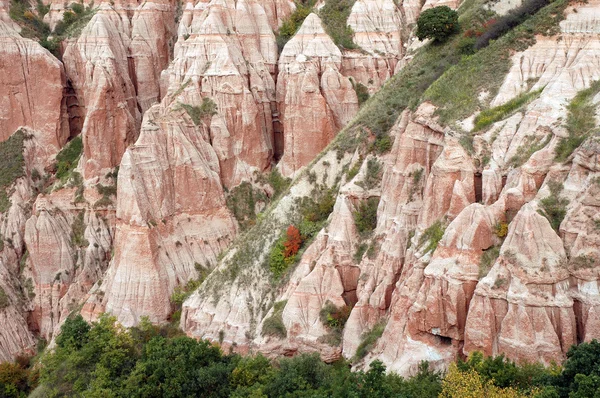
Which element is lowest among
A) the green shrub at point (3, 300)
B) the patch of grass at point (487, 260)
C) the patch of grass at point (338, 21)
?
the green shrub at point (3, 300)

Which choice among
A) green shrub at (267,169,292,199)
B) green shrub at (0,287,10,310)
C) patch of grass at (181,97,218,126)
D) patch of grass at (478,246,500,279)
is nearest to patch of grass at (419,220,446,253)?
patch of grass at (478,246,500,279)

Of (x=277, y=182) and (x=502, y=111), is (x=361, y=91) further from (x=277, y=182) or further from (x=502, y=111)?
(x=502, y=111)

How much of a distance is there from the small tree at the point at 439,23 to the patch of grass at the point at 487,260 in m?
18.6

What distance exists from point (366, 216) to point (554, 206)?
11.2 m

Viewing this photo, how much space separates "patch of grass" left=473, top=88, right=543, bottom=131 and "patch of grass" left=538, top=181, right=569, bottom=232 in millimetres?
5203

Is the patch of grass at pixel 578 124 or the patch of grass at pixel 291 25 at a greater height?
the patch of grass at pixel 291 25

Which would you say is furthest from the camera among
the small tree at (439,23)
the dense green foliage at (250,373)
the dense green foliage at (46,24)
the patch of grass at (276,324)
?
the dense green foliage at (46,24)

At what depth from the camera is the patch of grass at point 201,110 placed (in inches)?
1901

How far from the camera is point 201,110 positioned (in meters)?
49.1

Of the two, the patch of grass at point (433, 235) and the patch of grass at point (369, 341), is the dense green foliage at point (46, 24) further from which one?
the patch of grass at point (433, 235)

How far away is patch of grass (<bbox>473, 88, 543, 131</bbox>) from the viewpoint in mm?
29812

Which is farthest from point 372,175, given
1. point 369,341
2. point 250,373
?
point 250,373

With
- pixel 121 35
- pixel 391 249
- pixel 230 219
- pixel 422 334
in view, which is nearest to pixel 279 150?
pixel 230 219

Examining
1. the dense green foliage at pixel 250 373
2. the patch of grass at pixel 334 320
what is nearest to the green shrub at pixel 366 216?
the patch of grass at pixel 334 320
